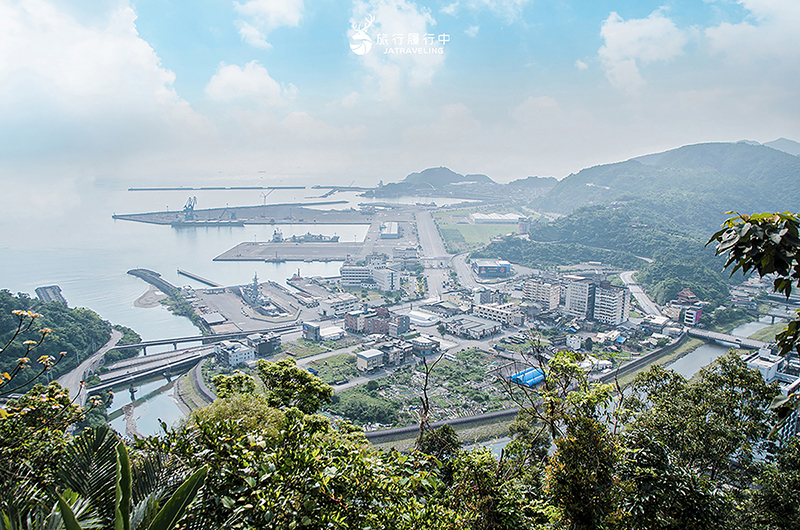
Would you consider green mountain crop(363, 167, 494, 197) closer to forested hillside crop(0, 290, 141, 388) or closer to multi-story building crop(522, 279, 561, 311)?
multi-story building crop(522, 279, 561, 311)

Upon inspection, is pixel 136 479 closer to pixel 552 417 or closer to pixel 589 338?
pixel 552 417

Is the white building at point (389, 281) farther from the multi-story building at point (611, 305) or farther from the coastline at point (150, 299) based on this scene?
the coastline at point (150, 299)

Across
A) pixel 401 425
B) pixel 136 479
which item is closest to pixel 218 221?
pixel 401 425

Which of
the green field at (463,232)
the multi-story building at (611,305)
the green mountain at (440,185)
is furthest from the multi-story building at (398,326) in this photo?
Result: the green mountain at (440,185)

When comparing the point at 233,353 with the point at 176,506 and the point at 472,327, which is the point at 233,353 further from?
the point at 176,506

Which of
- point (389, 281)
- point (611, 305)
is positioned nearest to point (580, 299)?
point (611, 305)
